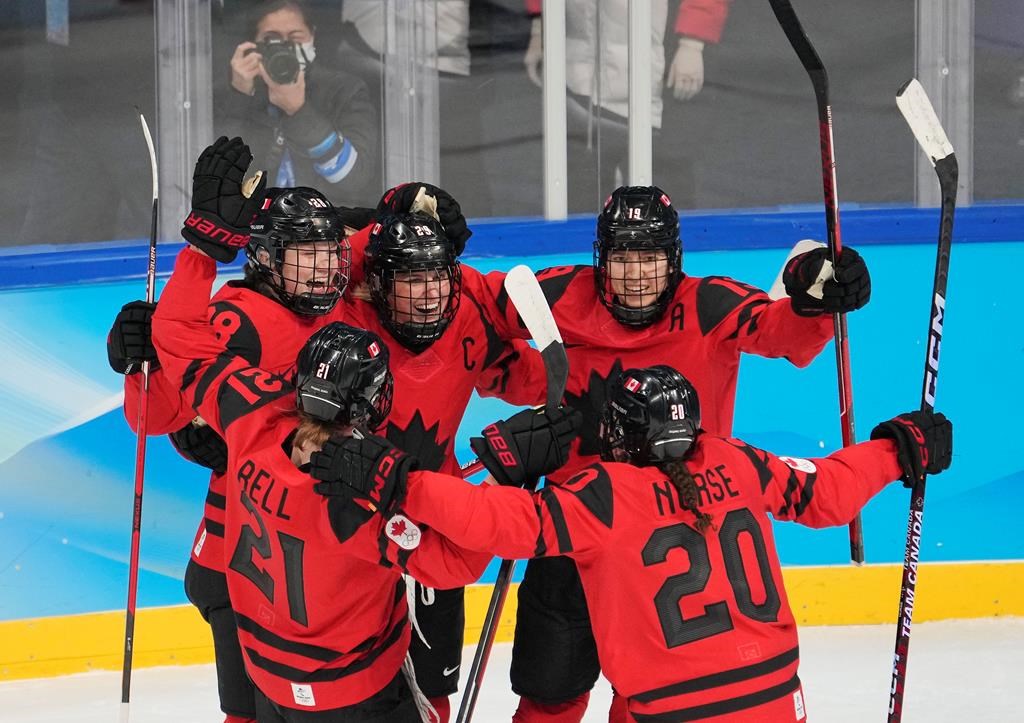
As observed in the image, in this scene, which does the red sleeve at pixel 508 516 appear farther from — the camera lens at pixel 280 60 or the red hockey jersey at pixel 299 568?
the camera lens at pixel 280 60

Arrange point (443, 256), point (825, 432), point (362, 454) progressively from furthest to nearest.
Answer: point (825, 432) < point (443, 256) < point (362, 454)

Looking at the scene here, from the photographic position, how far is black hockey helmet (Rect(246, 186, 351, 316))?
9.28ft

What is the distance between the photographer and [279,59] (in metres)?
4.73

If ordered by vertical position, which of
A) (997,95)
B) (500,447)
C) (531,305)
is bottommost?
(500,447)

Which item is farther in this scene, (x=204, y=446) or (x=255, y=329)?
(x=204, y=446)

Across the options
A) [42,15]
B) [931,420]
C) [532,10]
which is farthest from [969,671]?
[42,15]

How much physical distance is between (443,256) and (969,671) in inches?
84.6

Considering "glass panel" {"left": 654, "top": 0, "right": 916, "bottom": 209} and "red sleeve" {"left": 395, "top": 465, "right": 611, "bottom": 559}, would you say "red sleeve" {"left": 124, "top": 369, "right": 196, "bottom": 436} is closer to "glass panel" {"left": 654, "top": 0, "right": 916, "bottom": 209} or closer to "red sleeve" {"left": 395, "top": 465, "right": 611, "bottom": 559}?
"red sleeve" {"left": 395, "top": 465, "right": 611, "bottom": 559}

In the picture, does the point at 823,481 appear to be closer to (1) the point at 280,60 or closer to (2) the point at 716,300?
(2) the point at 716,300

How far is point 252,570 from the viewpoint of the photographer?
103 inches

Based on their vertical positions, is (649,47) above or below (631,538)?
above

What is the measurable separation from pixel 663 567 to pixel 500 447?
33cm

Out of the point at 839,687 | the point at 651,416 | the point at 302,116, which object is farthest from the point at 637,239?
the point at 302,116

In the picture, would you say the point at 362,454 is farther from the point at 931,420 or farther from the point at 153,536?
the point at 153,536
